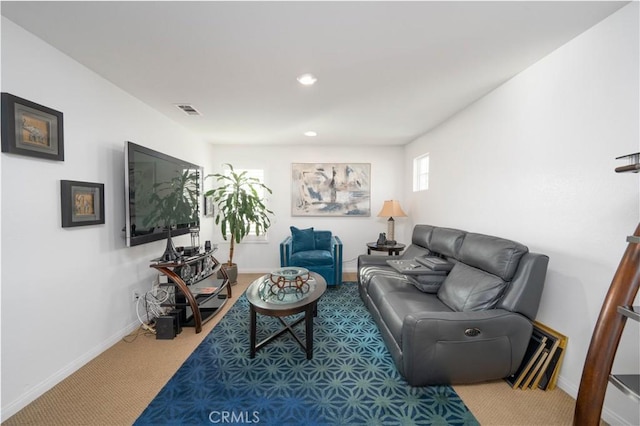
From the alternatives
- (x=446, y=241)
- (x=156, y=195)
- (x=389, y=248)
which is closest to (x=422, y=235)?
(x=446, y=241)

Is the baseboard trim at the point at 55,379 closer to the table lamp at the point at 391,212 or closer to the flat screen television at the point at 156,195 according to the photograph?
the flat screen television at the point at 156,195

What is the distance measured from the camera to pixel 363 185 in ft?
15.5

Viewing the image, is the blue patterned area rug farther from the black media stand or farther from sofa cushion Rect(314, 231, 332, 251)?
sofa cushion Rect(314, 231, 332, 251)

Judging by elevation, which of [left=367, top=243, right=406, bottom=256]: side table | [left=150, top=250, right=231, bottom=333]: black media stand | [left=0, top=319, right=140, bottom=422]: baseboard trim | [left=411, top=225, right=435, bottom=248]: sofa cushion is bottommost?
[left=0, top=319, right=140, bottom=422]: baseboard trim

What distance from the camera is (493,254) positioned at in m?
1.97

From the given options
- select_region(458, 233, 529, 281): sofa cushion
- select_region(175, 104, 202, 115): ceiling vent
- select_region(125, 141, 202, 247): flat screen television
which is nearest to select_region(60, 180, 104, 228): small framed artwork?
select_region(125, 141, 202, 247): flat screen television

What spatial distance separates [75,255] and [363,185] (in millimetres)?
3986

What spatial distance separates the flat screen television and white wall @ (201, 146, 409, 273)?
1439 mm

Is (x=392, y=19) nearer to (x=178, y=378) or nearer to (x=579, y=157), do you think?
(x=579, y=157)

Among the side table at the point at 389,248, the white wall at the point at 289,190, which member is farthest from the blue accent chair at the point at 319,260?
the white wall at the point at 289,190

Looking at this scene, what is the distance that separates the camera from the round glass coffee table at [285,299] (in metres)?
2.02

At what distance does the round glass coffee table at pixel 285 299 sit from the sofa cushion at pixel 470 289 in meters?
1.13

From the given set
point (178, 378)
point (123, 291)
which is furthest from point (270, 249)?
point (178, 378)

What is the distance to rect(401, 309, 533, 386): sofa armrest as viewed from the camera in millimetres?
1644
